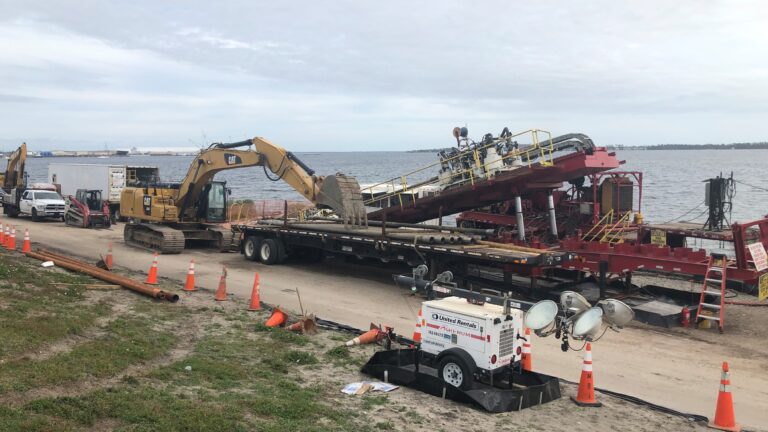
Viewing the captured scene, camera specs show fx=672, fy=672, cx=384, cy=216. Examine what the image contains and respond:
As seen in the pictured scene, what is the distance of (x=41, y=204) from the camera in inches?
1395

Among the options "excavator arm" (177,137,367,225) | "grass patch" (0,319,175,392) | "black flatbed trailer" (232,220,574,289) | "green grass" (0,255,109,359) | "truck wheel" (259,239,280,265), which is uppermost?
"excavator arm" (177,137,367,225)

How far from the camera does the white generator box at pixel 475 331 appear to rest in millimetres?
8766

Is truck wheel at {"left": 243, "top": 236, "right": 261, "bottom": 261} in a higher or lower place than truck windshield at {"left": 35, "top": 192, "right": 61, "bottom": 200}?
lower

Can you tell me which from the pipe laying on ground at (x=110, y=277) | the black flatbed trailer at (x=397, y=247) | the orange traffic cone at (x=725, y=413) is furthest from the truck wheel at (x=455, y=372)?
the pipe laying on ground at (x=110, y=277)

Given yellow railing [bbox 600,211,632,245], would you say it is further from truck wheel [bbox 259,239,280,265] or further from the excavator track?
the excavator track

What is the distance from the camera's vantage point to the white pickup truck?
3541cm

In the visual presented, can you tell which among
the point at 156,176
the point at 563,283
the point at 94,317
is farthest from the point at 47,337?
the point at 156,176

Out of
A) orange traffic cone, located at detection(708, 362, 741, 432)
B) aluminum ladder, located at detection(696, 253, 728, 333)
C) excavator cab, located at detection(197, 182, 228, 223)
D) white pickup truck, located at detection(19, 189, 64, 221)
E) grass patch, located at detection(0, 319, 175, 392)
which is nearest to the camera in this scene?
grass patch, located at detection(0, 319, 175, 392)

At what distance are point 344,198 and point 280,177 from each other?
A: 9.70ft

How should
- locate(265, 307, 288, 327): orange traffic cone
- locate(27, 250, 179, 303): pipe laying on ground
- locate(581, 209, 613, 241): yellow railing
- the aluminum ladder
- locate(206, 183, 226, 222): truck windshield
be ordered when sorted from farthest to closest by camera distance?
locate(206, 183, 226, 222): truck windshield → locate(581, 209, 613, 241): yellow railing → locate(27, 250, 179, 303): pipe laying on ground → the aluminum ladder → locate(265, 307, 288, 327): orange traffic cone

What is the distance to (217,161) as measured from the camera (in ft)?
77.9

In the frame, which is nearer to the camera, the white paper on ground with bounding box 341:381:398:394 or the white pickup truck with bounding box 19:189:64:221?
the white paper on ground with bounding box 341:381:398:394

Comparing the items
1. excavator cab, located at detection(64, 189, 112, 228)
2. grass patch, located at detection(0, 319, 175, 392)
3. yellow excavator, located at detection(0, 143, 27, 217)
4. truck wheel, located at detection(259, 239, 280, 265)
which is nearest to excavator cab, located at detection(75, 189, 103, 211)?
excavator cab, located at detection(64, 189, 112, 228)

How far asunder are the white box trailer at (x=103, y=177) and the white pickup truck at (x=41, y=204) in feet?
8.61
